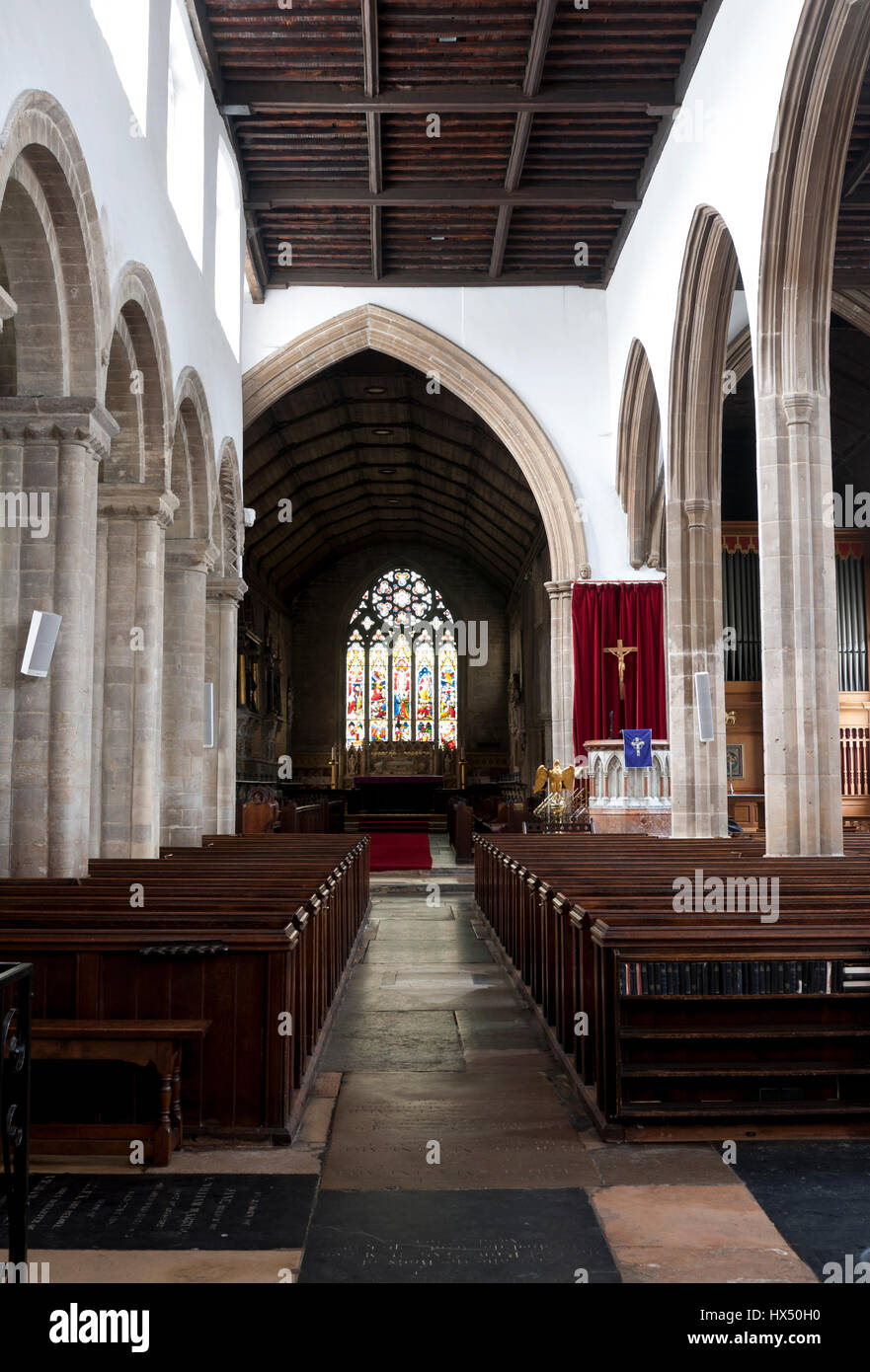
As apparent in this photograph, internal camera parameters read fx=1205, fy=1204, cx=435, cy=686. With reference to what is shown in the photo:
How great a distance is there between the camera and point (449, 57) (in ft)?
34.1

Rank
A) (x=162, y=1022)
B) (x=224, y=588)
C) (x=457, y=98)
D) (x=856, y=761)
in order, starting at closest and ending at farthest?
(x=162, y=1022), (x=457, y=98), (x=224, y=588), (x=856, y=761)

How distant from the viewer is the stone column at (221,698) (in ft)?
43.0

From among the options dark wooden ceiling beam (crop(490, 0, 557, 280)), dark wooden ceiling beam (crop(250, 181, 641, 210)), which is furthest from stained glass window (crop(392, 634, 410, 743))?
dark wooden ceiling beam (crop(250, 181, 641, 210))

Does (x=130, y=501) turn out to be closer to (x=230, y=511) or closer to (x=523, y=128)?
(x=230, y=511)

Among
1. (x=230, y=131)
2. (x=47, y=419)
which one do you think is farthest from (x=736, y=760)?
(x=47, y=419)

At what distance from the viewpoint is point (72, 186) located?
6.40 metres

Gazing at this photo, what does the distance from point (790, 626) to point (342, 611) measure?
2084 cm

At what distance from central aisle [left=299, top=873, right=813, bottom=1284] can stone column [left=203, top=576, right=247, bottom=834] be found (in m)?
7.72

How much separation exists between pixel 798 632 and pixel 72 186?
507cm

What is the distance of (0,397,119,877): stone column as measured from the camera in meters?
6.57
